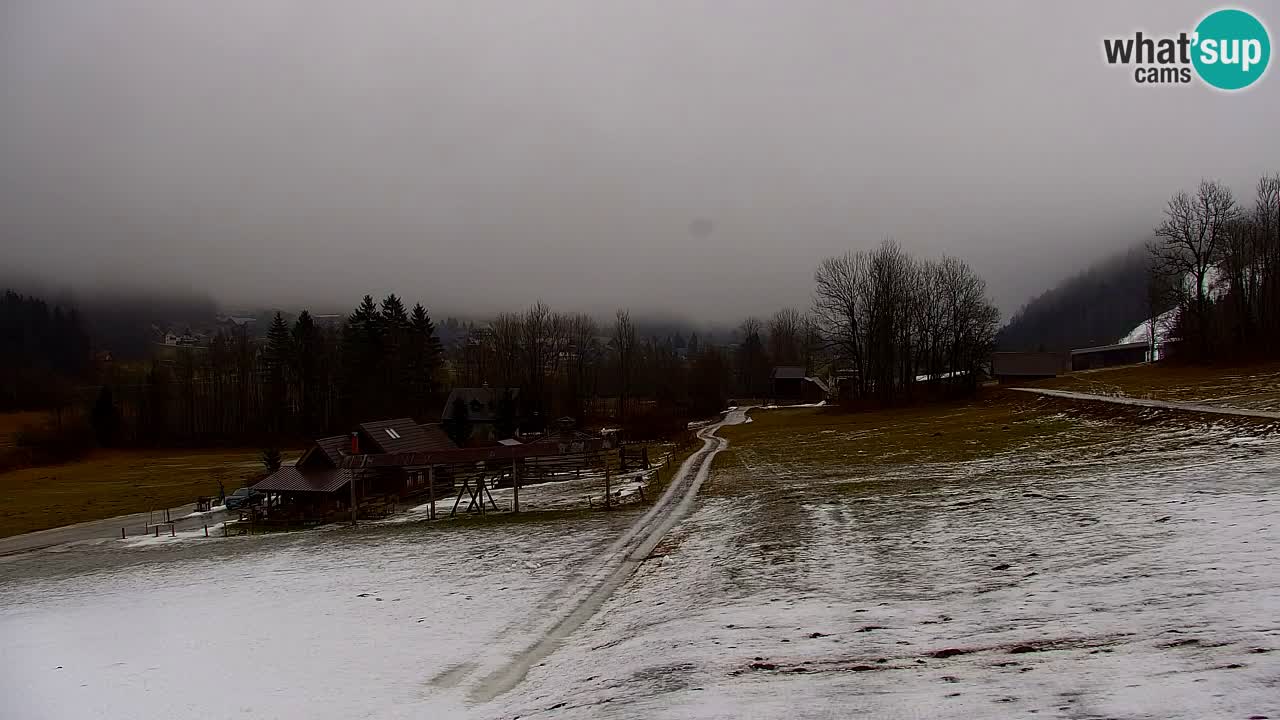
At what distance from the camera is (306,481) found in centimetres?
4453

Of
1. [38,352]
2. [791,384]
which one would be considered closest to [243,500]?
[791,384]

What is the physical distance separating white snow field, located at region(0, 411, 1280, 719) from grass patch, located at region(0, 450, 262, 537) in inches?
1317

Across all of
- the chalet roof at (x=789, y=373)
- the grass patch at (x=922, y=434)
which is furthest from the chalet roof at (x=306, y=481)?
the chalet roof at (x=789, y=373)

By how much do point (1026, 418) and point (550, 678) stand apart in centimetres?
3546

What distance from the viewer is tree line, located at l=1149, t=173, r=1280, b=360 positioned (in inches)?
2108

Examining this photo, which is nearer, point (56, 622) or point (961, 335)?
point (56, 622)

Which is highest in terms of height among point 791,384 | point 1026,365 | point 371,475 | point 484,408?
point 1026,365

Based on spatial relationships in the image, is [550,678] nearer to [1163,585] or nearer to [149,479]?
[1163,585]

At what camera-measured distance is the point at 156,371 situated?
117 metres

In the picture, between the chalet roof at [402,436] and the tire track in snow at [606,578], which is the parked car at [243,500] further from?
the tire track in snow at [606,578]

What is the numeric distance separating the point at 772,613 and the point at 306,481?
4160 cm

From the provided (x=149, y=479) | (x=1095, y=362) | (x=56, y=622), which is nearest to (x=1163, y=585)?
(x=56, y=622)

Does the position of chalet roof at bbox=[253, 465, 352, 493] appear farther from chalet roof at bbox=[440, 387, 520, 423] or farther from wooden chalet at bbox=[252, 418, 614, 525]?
chalet roof at bbox=[440, 387, 520, 423]

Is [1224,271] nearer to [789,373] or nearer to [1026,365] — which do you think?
[1026,365]
